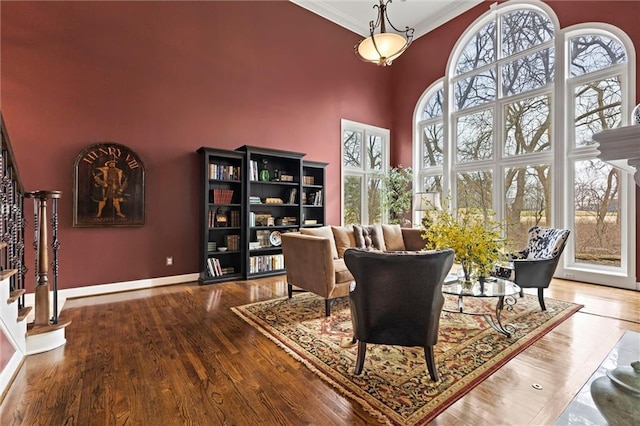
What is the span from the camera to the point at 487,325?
110 inches

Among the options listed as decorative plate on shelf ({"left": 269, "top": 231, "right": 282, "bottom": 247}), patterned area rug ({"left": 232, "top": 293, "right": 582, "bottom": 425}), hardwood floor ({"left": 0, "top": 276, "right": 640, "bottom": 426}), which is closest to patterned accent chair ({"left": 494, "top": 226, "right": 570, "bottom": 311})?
patterned area rug ({"left": 232, "top": 293, "right": 582, "bottom": 425})

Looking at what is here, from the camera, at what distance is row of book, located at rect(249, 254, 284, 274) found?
4781 mm

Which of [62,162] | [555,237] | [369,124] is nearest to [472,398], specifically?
[555,237]

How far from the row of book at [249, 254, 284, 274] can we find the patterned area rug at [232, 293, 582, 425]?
1.34 meters

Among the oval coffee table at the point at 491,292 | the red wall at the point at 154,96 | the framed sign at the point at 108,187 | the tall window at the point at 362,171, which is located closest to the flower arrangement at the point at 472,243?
the oval coffee table at the point at 491,292

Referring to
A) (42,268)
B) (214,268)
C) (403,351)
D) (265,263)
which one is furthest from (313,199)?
(42,268)

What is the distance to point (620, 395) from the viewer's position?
106 centimetres

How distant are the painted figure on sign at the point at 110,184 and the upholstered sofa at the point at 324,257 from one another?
2393mm

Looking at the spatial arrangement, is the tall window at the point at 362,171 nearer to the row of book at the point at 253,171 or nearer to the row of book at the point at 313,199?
the row of book at the point at 313,199

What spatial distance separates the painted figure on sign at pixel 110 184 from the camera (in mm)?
3906

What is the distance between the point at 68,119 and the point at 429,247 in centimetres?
458

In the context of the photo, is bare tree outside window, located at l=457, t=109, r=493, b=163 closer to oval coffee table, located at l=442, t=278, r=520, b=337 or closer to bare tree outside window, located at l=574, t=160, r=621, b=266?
bare tree outside window, located at l=574, t=160, r=621, b=266

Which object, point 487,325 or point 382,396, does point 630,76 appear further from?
point 382,396

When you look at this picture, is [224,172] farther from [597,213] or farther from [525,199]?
[597,213]
